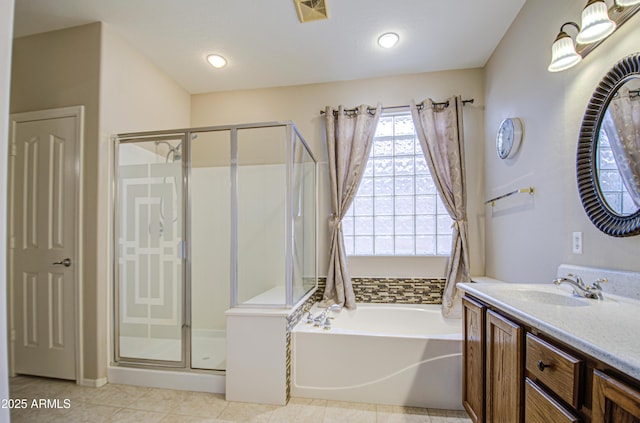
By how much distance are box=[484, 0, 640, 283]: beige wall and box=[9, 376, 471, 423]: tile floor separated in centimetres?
120

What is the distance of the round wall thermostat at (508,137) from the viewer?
203 centimetres

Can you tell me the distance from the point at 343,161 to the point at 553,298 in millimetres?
1925

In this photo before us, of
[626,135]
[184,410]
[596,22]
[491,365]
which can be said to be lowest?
[184,410]

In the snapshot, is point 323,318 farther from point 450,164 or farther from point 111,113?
point 111,113

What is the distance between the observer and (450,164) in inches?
104

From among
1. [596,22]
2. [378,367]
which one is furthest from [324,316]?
[596,22]

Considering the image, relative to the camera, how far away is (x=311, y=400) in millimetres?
1958

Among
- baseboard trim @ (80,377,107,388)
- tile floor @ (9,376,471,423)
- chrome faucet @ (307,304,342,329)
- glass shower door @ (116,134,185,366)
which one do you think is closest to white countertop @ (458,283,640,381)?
tile floor @ (9,376,471,423)

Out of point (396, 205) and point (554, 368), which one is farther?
point (396, 205)

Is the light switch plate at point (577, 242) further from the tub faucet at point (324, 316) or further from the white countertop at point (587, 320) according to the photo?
the tub faucet at point (324, 316)

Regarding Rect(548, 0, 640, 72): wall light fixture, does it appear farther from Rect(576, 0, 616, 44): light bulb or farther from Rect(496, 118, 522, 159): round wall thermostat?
Rect(496, 118, 522, 159): round wall thermostat

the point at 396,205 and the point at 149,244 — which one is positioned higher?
the point at 396,205

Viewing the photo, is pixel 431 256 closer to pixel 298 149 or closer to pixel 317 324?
pixel 317 324

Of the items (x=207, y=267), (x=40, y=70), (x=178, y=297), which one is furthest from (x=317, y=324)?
(x=40, y=70)
